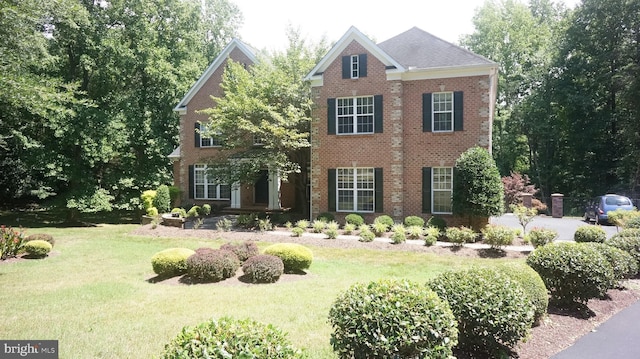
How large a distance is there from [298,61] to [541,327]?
16.6 m

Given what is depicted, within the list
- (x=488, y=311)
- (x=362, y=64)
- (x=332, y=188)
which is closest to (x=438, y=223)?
(x=332, y=188)

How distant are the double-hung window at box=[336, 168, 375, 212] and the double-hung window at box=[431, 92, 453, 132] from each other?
A: 3.71 m

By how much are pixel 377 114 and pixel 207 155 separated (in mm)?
11368

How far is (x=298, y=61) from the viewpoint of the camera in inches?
778

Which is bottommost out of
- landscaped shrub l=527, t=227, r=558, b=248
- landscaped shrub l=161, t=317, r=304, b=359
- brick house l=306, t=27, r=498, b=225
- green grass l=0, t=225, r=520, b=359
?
green grass l=0, t=225, r=520, b=359

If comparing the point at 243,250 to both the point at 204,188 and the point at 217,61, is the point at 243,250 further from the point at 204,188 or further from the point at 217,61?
the point at 217,61

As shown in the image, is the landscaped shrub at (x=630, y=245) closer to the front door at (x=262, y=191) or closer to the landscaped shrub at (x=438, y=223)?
the landscaped shrub at (x=438, y=223)

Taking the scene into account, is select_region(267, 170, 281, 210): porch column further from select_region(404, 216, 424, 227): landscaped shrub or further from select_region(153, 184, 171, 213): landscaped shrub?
select_region(404, 216, 424, 227): landscaped shrub

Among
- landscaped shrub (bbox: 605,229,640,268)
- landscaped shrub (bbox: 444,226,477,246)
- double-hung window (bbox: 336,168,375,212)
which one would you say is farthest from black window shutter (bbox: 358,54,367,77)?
landscaped shrub (bbox: 605,229,640,268)

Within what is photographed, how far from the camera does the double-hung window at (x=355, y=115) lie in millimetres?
18406

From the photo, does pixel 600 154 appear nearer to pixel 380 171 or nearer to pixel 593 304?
pixel 380 171

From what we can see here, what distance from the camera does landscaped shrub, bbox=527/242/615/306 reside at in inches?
274

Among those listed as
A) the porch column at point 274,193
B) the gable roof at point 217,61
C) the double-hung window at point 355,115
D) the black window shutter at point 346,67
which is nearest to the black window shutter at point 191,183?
the gable roof at point 217,61

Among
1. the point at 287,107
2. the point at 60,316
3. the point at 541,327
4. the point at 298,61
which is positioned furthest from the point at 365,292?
the point at 298,61
